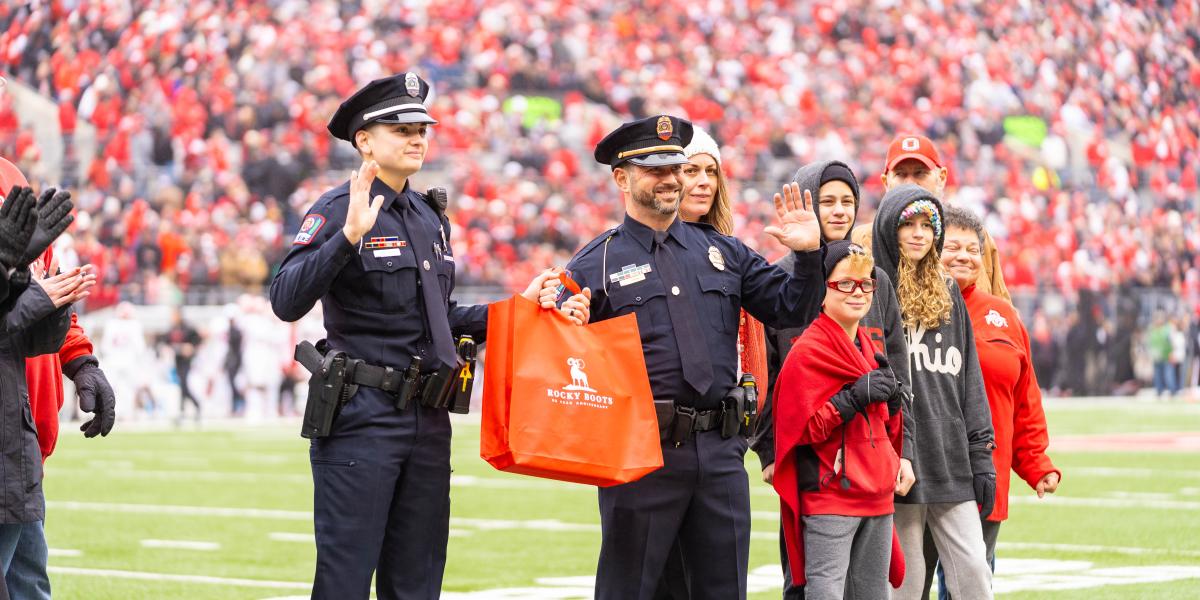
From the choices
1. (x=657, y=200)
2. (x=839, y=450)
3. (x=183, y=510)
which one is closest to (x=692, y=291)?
(x=657, y=200)

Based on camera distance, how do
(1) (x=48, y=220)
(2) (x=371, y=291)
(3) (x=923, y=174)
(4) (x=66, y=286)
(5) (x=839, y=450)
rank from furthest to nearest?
(3) (x=923, y=174) < (5) (x=839, y=450) < (2) (x=371, y=291) < (4) (x=66, y=286) < (1) (x=48, y=220)

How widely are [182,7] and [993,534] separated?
29776mm

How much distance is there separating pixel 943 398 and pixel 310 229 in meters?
2.32

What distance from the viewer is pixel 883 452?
5.73 m

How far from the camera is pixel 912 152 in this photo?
23.2 ft

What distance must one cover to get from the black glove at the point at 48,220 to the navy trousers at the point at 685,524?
1785 mm

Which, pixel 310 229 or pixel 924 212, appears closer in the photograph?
pixel 310 229

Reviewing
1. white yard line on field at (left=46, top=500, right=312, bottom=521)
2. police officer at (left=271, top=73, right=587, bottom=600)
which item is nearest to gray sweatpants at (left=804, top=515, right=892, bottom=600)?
police officer at (left=271, top=73, right=587, bottom=600)

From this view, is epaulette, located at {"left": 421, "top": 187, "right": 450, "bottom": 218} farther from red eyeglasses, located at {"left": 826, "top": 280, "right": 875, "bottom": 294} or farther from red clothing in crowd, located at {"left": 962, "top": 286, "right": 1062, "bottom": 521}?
red clothing in crowd, located at {"left": 962, "top": 286, "right": 1062, "bottom": 521}

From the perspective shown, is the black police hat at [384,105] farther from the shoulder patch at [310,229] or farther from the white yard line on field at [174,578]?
the white yard line on field at [174,578]

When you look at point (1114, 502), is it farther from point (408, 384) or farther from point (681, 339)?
point (408, 384)

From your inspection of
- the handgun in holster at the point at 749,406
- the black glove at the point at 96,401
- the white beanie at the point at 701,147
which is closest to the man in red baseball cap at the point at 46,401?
the black glove at the point at 96,401

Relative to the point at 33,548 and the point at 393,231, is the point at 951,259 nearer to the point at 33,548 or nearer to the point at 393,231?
the point at 393,231

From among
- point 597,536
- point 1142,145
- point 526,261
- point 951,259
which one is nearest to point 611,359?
point 951,259
